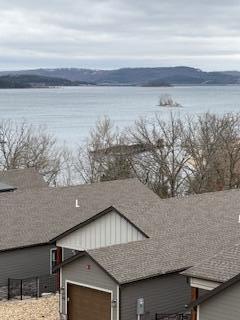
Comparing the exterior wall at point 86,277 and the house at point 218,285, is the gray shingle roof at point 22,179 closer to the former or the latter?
the exterior wall at point 86,277

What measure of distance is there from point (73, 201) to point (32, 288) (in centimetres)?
570

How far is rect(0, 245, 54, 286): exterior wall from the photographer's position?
26188mm

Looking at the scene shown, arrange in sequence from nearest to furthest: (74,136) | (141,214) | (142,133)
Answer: (141,214) → (142,133) → (74,136)

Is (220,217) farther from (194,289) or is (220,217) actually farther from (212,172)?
(212,172)

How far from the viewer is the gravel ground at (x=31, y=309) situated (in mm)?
20953

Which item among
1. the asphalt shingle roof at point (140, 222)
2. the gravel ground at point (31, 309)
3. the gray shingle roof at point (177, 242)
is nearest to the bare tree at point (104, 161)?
the asphalt shingle roof at point (140, 222)

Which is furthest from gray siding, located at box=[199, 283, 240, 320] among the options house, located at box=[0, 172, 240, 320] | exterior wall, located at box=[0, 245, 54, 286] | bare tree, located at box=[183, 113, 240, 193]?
bare tree, located at box=[183, 113, 240, 193]

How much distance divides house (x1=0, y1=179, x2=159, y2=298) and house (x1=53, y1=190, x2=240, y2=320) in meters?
1.25

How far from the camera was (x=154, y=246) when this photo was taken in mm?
20750

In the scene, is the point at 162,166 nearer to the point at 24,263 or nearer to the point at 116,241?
the point at 24,263

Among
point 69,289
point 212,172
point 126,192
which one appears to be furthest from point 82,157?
point 69,289

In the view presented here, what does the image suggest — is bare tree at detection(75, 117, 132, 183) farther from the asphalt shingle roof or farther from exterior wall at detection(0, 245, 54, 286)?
exterior wall at detection(0, 245, 54, 286)

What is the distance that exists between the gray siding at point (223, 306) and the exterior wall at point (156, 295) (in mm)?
3251

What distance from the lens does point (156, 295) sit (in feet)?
65.3
